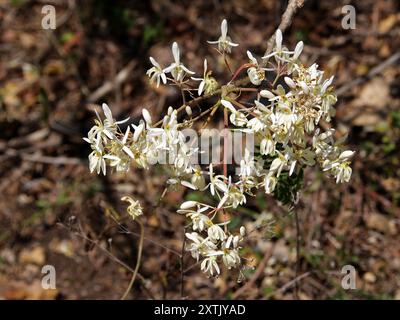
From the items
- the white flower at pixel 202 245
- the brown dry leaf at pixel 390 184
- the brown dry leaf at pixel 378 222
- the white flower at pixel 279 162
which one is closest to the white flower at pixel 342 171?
the white flower at pixel 279 162

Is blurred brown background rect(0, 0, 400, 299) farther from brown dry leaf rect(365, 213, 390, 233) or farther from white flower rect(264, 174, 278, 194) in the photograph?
white flower rect(264, 174, 278, 194)

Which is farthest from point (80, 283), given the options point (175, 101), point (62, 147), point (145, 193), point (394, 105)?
point (394, 105)

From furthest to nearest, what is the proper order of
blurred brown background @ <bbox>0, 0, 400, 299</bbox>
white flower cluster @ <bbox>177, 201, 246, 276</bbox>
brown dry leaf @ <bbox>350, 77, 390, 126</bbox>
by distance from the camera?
brown dry leaf @ <bbox>350, 77, 390, 126</bbox> → blurred brown background @ <bbox>0, 0, 400, 299</bbox> → white flower cluster @ <bbox>177, 201, 246, 276</bbox>

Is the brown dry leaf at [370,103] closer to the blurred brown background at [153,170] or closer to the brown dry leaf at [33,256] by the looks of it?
the blurred brown background at [153,170]

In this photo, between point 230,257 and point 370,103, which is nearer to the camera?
point 230,257

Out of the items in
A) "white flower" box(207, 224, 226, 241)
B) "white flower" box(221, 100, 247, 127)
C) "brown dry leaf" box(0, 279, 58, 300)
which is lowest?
"brown dry leaf" box(0, 279, 58, 300)

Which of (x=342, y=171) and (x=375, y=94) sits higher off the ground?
(x=375, y=94)

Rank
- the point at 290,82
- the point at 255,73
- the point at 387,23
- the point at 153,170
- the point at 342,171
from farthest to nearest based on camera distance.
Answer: the point at 387,23 → the point at 153,170 → the point at 342,171 → the point at 255,73 → the point at 290,82

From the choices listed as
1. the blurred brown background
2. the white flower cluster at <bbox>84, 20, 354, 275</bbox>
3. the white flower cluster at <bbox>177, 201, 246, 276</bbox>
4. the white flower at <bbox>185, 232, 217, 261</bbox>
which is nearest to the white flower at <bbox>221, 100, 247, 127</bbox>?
the white flower cluster at <bbox>84, 20, 354, 275</bbox>

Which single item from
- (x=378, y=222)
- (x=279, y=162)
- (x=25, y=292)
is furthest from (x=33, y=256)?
(x=279, y=162)

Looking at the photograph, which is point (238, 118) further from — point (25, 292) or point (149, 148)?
point (25, 292)
